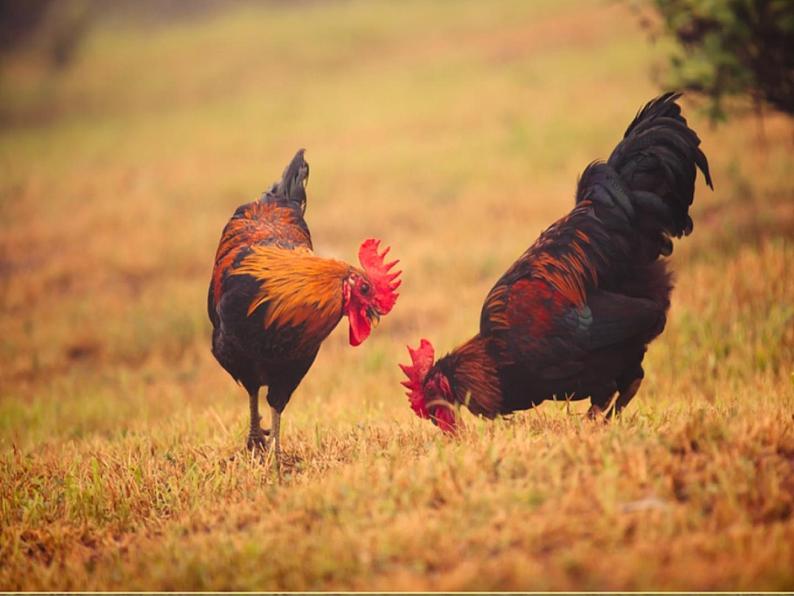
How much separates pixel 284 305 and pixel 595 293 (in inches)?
83.4

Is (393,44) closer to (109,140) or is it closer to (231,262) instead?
(109,140)

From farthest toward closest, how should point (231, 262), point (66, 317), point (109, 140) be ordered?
point (109, 140) → point (66, 317) → point (231, 262)

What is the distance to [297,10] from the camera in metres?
44.7

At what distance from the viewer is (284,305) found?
17.1 ft

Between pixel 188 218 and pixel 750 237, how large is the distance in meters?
10.6

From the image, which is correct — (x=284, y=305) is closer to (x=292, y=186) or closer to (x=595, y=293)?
(x=292, y=186)

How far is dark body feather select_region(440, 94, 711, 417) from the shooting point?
213 inches

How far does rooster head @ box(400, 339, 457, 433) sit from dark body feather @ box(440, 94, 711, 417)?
51 millimetres

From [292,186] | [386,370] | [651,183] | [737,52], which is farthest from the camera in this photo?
[737,52]

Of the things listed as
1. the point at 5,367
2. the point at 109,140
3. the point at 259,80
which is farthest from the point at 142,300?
the point at 259,80

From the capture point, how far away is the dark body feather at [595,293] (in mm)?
5398

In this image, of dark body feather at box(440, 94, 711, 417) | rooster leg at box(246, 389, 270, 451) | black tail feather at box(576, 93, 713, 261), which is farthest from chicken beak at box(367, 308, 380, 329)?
black tail feather at box(576, 93, 713, 261)

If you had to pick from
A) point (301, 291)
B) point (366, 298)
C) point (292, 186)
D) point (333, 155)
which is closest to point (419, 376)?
point (366, 298)

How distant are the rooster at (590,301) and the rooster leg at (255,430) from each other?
1.09m
